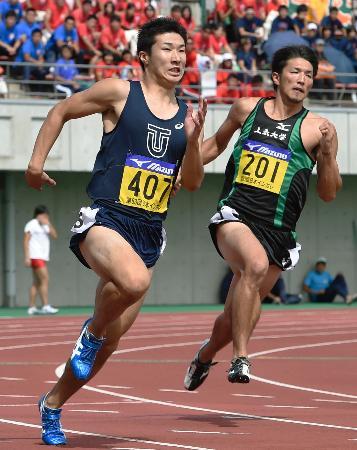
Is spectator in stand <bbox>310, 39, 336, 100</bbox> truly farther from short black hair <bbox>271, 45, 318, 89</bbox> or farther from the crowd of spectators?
short black hair <bbox>271, 45, 318, 89</bbox>

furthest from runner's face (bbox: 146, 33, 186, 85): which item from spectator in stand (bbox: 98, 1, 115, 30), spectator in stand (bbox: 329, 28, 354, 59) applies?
spectator in stand (bbox: 329, 28, 354, 59)

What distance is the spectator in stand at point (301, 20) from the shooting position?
98.3ft

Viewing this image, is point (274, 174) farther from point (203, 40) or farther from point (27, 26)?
point (203, 40)

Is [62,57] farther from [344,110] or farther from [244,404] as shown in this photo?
[244,404]

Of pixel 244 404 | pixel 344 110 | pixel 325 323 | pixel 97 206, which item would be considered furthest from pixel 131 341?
pixel 344 110

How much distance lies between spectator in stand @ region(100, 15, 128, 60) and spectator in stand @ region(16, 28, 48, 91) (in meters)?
1.34

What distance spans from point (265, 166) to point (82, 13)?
17.3 metres

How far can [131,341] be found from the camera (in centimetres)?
1875

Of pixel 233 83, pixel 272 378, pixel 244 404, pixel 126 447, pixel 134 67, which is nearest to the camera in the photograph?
pixel 126 447

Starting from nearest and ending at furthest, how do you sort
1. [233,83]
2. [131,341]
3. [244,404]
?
[244,404]
[131,341]
[233,83]

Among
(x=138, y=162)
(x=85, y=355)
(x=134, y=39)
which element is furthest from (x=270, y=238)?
(x=134, y=39)

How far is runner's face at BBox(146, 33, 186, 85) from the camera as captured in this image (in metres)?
8.91

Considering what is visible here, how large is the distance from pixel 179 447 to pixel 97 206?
1.51 metres

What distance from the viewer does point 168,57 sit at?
8906 millimetres
